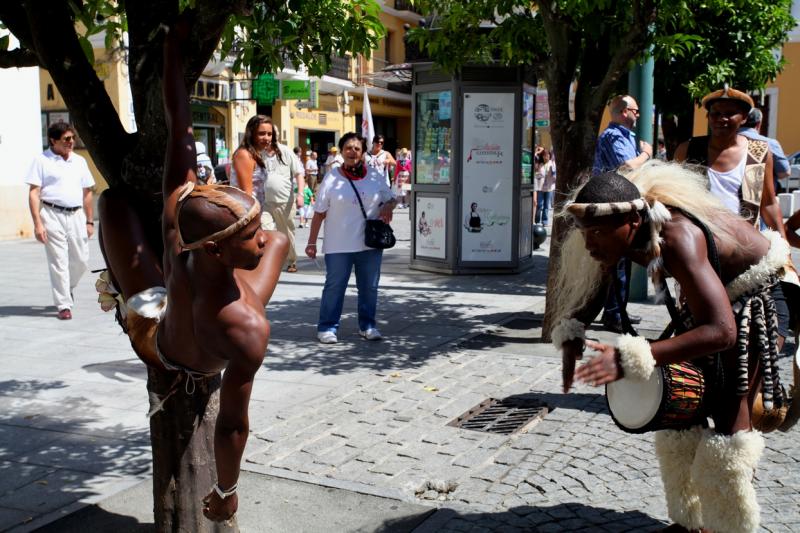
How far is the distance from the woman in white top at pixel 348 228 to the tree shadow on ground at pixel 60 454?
2277 millimetres

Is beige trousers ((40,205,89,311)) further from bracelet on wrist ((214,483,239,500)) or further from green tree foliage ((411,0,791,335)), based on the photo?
bracelet on wrist ((214,483,239,500))

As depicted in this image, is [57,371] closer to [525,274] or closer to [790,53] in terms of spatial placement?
[525,274]

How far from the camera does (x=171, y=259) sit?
269 centimetres

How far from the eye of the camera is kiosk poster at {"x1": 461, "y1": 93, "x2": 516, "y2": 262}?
11.1 meters

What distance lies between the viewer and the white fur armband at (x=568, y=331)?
325cm

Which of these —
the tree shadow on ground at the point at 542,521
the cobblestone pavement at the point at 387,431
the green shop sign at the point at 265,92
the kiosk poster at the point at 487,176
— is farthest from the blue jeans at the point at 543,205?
the tree shadow on ground at the point at 542,521

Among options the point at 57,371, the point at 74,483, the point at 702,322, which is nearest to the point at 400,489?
the point at 74,483

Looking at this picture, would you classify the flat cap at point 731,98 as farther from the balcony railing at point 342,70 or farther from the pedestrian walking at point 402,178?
the balcony railing at point 342,70

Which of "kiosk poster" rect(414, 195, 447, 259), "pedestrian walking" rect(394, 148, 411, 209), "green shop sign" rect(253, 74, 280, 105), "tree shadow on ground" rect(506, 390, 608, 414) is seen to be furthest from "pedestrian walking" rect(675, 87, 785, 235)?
"green shop sign" rect(253, 74, 280, 105)

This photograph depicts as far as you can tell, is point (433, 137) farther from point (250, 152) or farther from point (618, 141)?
point (618, 141)

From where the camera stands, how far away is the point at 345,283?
23.6 ft

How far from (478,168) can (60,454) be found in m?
7.51

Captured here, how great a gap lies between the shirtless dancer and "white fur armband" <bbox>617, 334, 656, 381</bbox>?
1.12 m

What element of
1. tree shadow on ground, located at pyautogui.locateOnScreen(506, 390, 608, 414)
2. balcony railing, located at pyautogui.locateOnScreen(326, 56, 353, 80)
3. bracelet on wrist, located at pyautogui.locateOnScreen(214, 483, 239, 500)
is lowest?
tree shadow on ground, located at pyautogui.locateOnScreen(506, 390, 608, 414)
